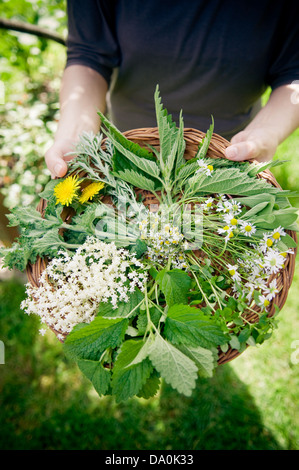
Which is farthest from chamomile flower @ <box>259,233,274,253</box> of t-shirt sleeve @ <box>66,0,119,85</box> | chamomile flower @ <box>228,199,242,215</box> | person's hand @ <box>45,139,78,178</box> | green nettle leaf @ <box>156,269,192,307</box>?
t-shirt sleeve @ <box>66,0,119,85</box>

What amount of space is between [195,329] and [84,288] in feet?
A: 1.13

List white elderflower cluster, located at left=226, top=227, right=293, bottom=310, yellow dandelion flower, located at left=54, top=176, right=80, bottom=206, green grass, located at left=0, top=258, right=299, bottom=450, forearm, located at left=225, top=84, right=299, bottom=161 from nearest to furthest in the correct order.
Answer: white elderflower cluster, located at left=226, top=227, right=293, bottom=310, yellow dandelion flower, located at left=54, top=176, right=80, bottom=206, forearm, located at left=225, top=84, right=299, bottom=161, green grass, located at left=0, top=258, right=299, bottom=450

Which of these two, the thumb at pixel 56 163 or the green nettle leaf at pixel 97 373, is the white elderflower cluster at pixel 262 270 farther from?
the thumb at pixel 56 163

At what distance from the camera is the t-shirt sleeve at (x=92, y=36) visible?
1165mm

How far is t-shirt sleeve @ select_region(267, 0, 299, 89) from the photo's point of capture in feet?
3.55

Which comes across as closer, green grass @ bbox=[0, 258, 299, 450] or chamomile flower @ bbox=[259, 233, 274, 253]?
chamomile flower @ bbox=[259, 233, 274, 253]

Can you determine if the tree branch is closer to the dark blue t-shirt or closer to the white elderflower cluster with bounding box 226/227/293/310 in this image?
the dark blue t-shirt

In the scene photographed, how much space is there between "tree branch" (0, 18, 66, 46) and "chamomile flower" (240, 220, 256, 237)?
5.45ft

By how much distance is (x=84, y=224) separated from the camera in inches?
39.2

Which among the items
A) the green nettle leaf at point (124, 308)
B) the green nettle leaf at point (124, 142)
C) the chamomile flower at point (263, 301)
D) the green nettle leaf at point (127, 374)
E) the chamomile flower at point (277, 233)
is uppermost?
the green nettle leaf at point (124, 142)

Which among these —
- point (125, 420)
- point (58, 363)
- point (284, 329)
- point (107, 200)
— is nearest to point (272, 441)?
point (284, 329)

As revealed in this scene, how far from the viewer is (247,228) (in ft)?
3.01

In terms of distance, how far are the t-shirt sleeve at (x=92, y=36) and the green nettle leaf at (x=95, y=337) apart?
3.30 feet

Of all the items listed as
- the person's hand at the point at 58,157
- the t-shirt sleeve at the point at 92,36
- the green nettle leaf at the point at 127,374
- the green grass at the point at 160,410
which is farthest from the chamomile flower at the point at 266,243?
the green grass at the point at 160,410
